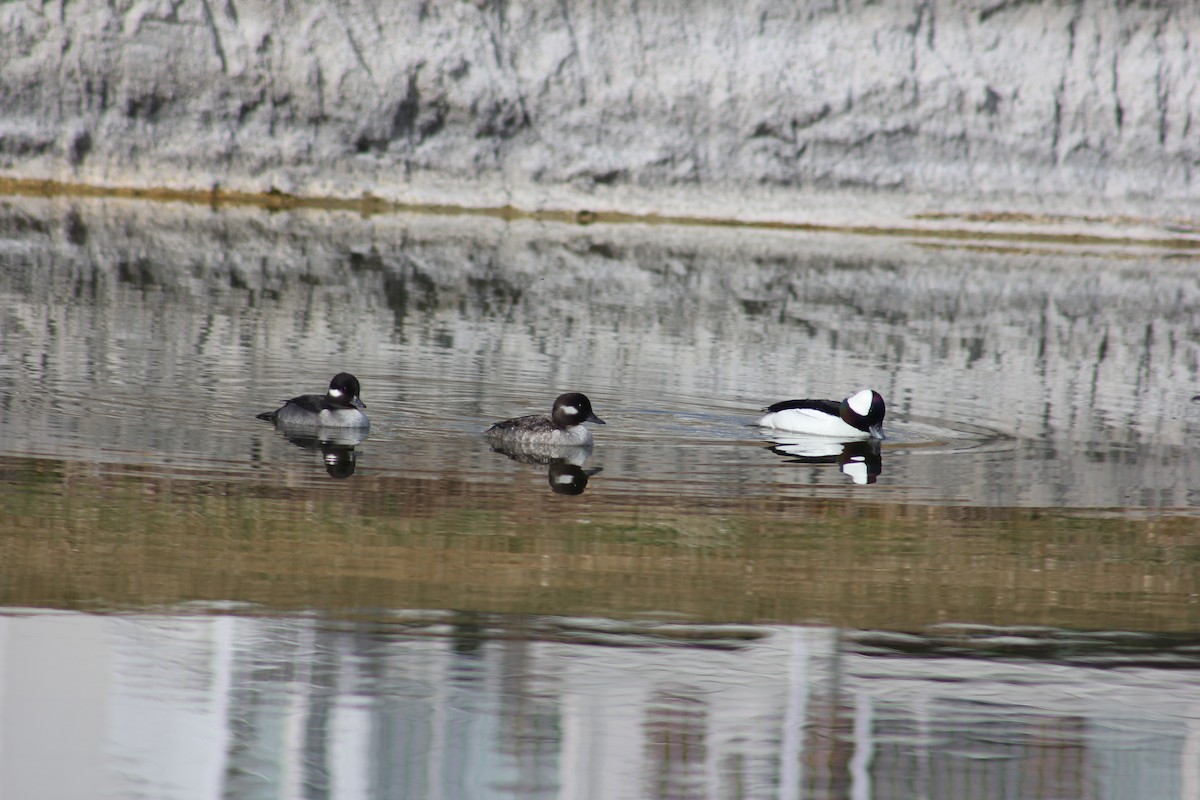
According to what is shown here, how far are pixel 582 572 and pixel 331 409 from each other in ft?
13.5

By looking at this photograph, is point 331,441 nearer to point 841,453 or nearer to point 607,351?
point 841,453

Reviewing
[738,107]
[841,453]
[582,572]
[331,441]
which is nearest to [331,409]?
[331,441]

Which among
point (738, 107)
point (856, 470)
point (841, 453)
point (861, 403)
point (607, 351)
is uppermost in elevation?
point (738, 107)

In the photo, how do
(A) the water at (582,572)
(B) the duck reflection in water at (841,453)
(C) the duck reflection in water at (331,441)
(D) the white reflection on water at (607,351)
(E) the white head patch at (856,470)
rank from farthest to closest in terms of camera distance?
1. (B) the duck reflection in water at (841,453)
2. (D) the white reflection on water at (607,351)
3. (E) the white head patch at (856,470)
4. (C) the duck reflection in water at (331,441)
5. (A) the water at (582,572)

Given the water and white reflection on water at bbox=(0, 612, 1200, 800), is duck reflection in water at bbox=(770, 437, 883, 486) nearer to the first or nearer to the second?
the water

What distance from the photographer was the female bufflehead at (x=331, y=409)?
1152 cm

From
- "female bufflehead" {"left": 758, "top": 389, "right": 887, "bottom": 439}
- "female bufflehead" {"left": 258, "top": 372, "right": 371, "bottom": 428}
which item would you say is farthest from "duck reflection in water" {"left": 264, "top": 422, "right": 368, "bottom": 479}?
"female bufflehead" {"left": 758, "top": 389, "right": 887, "bottom": 439}

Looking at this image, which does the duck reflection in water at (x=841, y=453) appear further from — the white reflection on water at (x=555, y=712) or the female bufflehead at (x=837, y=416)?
the white reflection on water at (x=555, y=712)

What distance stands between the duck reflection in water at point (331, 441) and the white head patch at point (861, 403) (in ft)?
11.6

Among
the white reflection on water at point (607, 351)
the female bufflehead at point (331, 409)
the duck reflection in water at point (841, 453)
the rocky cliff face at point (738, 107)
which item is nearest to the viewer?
the white reflection on water at point (607, 351)

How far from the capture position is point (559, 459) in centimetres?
1117

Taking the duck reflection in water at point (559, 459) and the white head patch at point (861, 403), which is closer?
the duck reflection in water at point (559, 459)

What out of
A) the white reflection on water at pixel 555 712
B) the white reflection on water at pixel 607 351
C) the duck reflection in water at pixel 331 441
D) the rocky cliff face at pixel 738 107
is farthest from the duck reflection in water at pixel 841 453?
the rocky cliff face at pixel 738 107

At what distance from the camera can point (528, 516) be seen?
9.14 m
